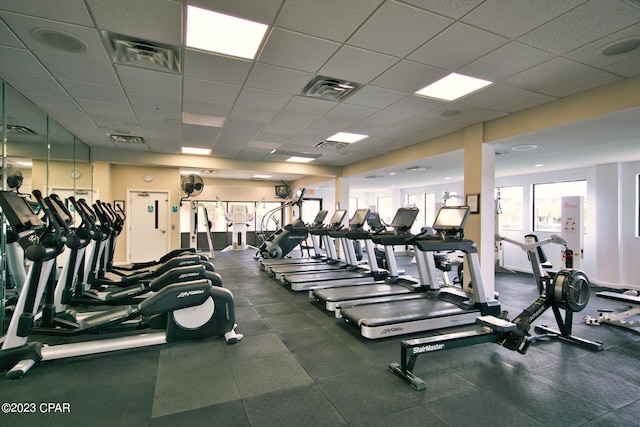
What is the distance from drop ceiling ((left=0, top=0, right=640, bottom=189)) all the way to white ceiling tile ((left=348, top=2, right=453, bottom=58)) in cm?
1

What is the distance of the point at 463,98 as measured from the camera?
13.3ft

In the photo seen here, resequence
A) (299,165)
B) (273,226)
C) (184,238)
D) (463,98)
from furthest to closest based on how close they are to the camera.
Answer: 1. (273,226)
2. (184,238)
3. (299,165)
4. (463,98)

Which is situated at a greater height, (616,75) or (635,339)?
(616,75)

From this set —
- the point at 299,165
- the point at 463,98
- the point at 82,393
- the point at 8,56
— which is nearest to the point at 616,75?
the point at 463,98

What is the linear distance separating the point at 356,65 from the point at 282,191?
9854 mm

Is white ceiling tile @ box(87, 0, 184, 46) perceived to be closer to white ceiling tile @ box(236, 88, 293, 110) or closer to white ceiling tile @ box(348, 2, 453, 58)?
white ceiling tile @ box(236, 88, 293, 110)

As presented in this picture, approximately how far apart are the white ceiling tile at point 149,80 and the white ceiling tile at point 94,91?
0.99 feet

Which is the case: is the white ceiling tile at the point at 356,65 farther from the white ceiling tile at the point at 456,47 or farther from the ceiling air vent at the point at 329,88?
the white ceiling tile at the point at 456,47

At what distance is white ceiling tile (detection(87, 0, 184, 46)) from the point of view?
2291 mm

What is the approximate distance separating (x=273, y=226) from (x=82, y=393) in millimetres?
11863

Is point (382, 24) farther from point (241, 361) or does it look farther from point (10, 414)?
point (10, 414)

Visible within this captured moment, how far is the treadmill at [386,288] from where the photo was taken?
427cm

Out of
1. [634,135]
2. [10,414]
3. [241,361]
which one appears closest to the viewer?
[10,414]

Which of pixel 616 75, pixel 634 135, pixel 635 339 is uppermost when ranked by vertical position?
pixel 616 75
